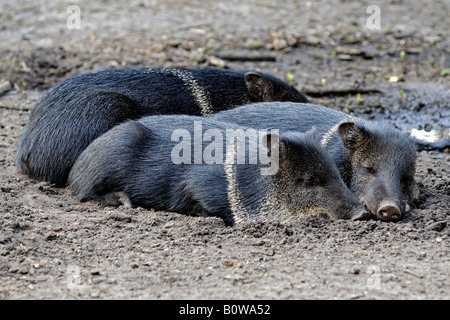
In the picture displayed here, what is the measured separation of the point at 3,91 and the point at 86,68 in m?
1.08

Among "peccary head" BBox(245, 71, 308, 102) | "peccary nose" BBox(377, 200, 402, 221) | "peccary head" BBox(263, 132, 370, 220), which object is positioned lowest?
"peccary nose" BBox(377, 200, 402, 221)

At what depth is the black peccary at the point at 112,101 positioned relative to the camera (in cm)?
543

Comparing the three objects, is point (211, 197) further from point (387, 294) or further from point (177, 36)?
point (177, 36)

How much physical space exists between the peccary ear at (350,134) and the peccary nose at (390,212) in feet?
2.21

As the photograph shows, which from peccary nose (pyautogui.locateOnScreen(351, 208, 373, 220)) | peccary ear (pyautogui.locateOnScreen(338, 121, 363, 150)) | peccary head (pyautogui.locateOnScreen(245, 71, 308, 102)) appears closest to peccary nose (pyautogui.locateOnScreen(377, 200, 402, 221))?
peccary nose (pyautogui.locateOnScreen(351, 208, 373, 220))

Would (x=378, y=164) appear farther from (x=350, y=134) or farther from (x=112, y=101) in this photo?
(x=112, y=101)

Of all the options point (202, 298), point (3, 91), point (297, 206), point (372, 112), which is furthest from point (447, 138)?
point (3, 91)

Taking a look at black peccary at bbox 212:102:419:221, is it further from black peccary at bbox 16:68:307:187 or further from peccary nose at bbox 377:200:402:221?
black peccary at bbox 16:68:307:187

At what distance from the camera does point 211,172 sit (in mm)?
4871

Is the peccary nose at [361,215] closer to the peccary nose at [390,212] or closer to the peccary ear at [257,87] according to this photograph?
the peccary nose at [390,212]

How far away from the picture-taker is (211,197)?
480 cm

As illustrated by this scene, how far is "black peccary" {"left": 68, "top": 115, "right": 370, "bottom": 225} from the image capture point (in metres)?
4.74

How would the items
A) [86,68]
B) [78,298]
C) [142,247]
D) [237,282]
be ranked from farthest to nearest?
1. [86,68]
2. [142,247]
3. [237,282]
4. [78,298]

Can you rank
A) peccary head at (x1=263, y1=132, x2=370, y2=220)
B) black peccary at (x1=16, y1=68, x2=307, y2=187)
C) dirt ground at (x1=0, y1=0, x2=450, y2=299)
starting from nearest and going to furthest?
dirt ground at (x1=0, y1=0, x2=450, y2=299)
peccary head at (x1=263, y1=132, x2=370, y2=220)
black peccary at (x1=16, y1=68, x2=307, y2=187)
